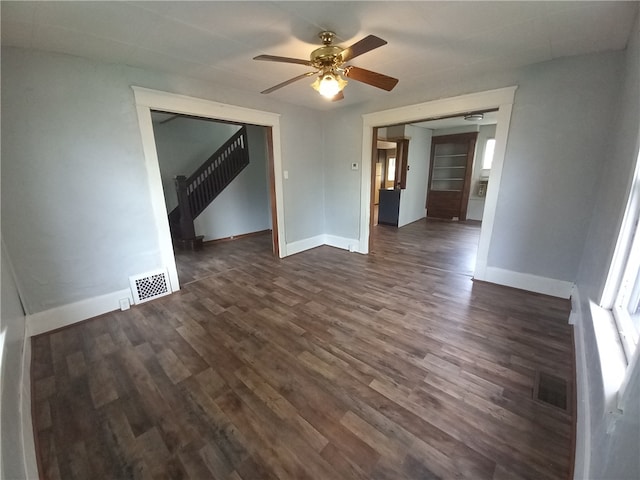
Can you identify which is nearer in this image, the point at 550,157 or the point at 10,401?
the point at 10,401

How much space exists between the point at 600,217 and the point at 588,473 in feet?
6.65

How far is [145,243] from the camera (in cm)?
270

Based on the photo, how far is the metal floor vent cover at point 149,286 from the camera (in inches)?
104

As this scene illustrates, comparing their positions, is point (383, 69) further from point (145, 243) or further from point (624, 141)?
point (145, 243)

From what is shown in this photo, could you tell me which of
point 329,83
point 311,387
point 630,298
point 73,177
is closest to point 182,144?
point 73,177

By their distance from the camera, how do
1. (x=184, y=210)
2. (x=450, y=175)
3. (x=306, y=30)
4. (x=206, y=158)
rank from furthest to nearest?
1. (x=450, y=175)
2. (x=206, y=158)
3. (x=184, y=210)
4. (x=306, y=30)

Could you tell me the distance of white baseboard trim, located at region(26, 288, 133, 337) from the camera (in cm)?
217

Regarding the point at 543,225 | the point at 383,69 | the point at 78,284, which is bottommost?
the point at 78,284

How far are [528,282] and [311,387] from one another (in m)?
2.72

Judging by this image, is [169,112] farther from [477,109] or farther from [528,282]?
[528,282]

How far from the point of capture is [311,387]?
162cm

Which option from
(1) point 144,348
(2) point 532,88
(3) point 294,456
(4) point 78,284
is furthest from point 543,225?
(4) point 78,284

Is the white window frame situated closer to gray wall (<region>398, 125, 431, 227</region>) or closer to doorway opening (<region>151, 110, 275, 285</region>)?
doorway opening (<region>151, 110, 275, 285</region>)

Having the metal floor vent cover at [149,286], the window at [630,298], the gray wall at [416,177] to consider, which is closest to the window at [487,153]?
the gray wall at [416,177]
